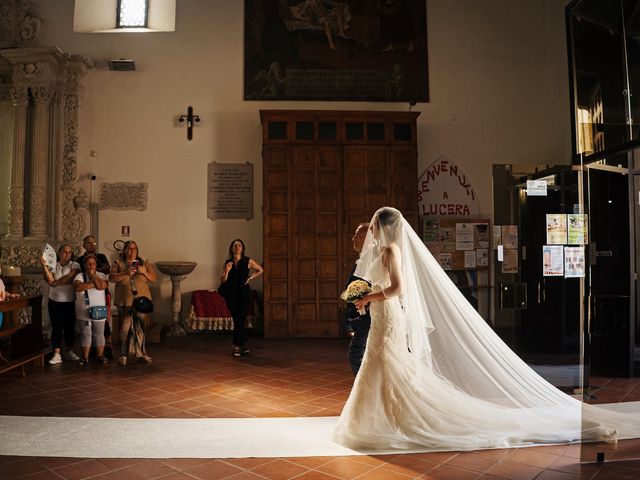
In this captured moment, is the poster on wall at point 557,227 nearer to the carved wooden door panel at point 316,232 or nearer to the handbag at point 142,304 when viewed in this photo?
the carved wooden door panel at point 316,232

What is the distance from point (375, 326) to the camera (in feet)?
13.2

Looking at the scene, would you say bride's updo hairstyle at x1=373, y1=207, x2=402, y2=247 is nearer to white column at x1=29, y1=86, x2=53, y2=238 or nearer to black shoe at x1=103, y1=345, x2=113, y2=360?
black shoe at x1=103, y1=345, x2=113, y2=360

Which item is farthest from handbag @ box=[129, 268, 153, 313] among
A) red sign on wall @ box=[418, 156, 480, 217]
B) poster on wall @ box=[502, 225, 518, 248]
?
red sign on wall @ box=[418, 156, 480, 217]

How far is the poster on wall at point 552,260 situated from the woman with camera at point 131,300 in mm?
4546

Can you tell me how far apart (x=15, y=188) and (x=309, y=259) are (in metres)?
5.19

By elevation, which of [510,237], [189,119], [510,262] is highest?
[189,119]

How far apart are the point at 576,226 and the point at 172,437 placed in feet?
13.5

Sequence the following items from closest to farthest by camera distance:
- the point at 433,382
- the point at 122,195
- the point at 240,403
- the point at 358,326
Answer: the point at 433,382 → the point at 358,326 → the point at 240,403 → the point at 122,195

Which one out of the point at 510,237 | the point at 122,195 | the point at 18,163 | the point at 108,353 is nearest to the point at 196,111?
the point at 122,195

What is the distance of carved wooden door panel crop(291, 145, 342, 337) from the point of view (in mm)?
9117

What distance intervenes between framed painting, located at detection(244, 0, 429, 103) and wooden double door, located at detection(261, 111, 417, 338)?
1.09 m

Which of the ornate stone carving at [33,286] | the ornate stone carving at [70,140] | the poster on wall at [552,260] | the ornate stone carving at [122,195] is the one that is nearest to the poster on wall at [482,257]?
the poster on wall at [552,260]

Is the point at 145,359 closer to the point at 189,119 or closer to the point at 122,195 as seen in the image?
the point at 122,195

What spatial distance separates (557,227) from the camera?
5176 mm
